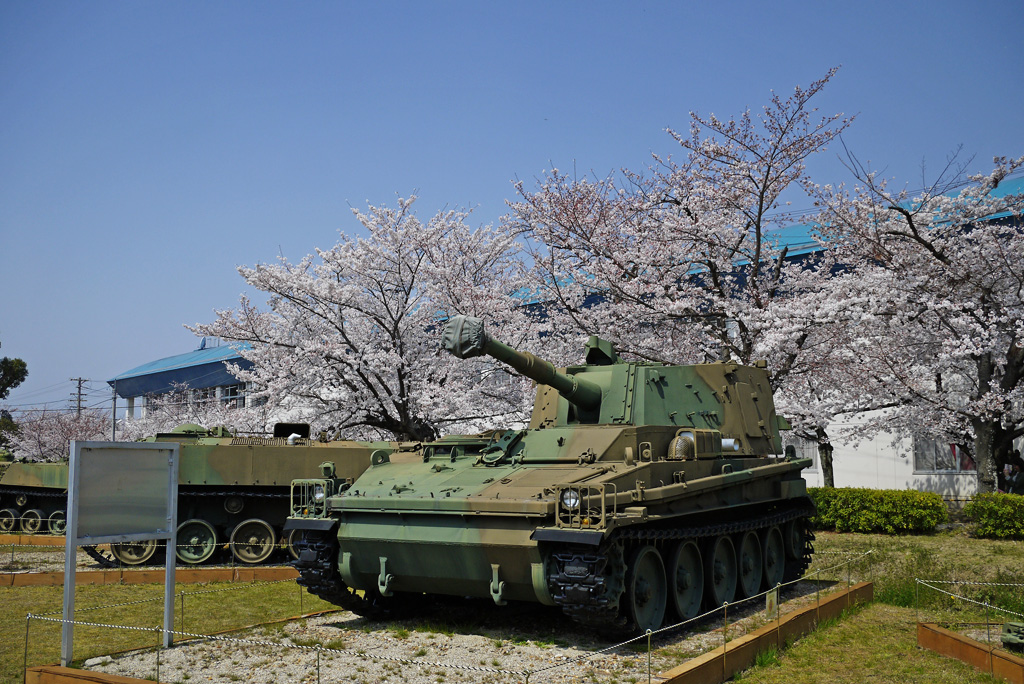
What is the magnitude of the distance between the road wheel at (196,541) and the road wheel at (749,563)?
9.44 m

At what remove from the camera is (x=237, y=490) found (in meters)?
16.9

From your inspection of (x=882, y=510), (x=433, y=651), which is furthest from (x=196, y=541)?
(x=882, y=510)

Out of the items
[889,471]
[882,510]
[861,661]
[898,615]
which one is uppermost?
[889,471]

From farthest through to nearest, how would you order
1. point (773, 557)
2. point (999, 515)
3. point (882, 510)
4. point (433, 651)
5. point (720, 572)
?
point (882, 510)
point (999, 515)
point (773, 557)
point (720, 572)
point (433, 651)

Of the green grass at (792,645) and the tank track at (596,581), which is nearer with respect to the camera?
the tank track at (596,581)

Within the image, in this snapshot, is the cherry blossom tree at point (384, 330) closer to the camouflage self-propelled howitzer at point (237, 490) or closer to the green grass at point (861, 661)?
the camouflage self-propelled howitzer at point (237, 490)

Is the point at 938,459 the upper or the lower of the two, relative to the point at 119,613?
upper

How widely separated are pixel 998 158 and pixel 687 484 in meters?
11.9

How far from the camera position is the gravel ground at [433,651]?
26.5 feet

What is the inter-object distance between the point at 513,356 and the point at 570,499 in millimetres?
2074

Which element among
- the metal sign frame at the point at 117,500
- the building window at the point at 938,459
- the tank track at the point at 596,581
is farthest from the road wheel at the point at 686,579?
the building window at the point at 938,459

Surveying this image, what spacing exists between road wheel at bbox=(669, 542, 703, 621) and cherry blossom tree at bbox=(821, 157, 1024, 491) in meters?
8.40

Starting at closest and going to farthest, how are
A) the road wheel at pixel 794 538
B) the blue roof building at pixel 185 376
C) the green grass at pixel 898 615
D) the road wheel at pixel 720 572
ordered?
the green grass at pixel 898 615
the road wheel at pixel 720 572
the road wheel at pixel 794 538
the blue roof building at pixel 185 376

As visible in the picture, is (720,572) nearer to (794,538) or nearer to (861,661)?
(861,661)
